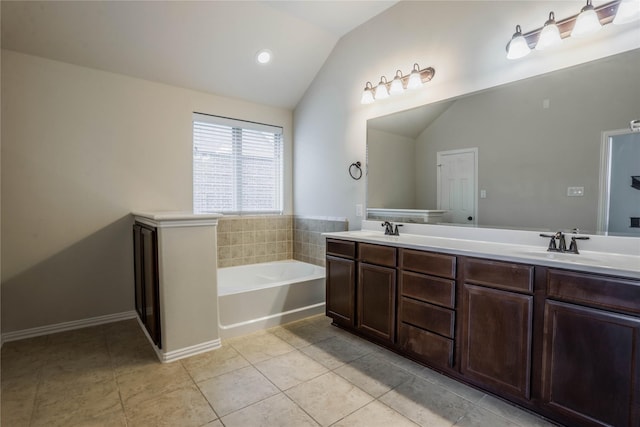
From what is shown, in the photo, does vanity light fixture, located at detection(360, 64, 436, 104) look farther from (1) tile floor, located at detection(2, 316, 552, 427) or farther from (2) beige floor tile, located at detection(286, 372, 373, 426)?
(2) beige floor tile, located at detection(286, 372, 373, 426)

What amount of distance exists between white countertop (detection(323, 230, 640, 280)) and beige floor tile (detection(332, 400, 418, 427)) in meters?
0.98

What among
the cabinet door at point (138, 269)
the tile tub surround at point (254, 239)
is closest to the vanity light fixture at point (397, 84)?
the tile tub surround at point (254, 239)

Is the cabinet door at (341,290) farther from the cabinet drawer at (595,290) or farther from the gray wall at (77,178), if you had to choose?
the gray wall at (77,178)

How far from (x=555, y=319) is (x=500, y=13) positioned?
2007 millimetres

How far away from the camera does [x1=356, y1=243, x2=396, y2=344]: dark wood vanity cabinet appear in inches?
92.3

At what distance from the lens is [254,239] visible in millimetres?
3973

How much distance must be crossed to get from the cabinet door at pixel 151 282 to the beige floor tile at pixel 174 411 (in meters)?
0.61

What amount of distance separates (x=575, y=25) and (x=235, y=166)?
3284 mm

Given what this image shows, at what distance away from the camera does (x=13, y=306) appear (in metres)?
2.68

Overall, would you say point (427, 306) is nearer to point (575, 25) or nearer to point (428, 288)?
point (428, 288)

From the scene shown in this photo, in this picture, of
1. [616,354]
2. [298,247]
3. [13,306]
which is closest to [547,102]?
[616,354]

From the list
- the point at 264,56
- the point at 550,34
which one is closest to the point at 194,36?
the point at 264,56

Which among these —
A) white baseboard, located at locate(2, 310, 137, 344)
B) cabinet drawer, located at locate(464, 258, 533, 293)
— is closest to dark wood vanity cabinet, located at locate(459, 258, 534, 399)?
cabinet drawer, located at locate(464, 258, 533, 293)

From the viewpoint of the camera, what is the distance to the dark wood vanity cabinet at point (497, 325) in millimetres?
1658
